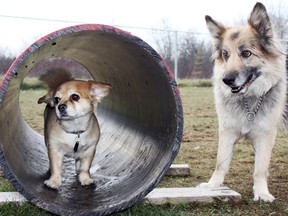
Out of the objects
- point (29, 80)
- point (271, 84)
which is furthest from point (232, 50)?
point (29, 80)

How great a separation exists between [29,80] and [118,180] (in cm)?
1321

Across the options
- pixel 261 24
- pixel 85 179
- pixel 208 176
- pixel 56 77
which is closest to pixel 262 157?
pixel 208 176

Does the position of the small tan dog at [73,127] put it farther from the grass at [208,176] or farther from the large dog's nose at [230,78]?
the large dog's nose at [230,78]

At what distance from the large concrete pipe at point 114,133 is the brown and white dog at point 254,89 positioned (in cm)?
66

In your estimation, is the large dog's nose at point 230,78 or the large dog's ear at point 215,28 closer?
the large dog's nose at point 230,78

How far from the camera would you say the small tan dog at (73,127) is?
3.68 m

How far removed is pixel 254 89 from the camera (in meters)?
3.90

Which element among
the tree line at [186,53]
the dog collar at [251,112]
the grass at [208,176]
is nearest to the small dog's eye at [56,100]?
the grass at [208,176]

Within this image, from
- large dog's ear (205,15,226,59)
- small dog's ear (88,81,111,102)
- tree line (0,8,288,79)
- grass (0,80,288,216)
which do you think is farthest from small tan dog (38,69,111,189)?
tree line (0,8,288,79)

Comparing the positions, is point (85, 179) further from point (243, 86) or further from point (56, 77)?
point (243, 86)

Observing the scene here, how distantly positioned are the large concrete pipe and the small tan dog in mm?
180

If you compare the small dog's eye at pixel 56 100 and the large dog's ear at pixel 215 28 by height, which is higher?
the large dog's ear at pixel 215 28

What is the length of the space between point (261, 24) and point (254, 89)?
579mm

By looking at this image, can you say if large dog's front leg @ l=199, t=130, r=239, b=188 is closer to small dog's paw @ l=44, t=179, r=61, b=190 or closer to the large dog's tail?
small dog's paw @ l=44, t=179, r=61, b=190
